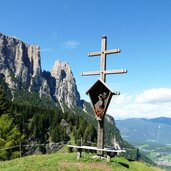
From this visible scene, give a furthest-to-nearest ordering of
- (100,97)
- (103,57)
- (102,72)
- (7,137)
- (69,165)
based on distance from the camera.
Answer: (7,137) → (103,57) → (102,72) → (100,97) → (69,165)

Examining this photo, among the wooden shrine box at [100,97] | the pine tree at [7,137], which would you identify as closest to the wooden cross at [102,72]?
the wooden shrine box at [100,97]

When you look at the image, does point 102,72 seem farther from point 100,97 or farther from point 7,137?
point 7,137

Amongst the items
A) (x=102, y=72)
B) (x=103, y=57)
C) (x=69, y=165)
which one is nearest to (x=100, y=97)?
(x=102, y=72)

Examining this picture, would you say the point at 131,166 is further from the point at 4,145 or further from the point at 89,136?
the point at 89,136

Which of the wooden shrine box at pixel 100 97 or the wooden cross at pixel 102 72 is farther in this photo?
the wooden shrine box at pixel 100 97

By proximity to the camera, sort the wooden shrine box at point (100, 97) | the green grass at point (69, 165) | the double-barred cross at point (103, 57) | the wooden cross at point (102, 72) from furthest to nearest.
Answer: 1. the double-barred cross at point (103, 57)
2. the wooden shrine box at point (100, 97)
3. the wooden cross at point (102, 72)
4. the green grass at point (69, 165)

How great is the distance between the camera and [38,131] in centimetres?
19112

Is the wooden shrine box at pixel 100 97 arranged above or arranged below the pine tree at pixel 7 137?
above

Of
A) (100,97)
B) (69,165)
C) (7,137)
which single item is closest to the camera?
(69,165)

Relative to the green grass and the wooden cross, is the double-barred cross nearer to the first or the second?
the wooden cross

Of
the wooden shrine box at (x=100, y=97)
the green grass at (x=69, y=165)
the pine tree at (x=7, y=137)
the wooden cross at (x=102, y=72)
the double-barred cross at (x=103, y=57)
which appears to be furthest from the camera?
the pine tree at (x=7, y=137)

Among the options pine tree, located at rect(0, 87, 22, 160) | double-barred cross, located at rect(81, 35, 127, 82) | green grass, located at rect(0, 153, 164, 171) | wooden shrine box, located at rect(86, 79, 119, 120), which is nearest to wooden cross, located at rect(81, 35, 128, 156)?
double-barred cross, located at rect(81, 35, 127, 82)

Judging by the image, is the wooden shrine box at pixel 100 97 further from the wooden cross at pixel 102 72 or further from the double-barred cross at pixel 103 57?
the double-barred cross at pixel 103 57

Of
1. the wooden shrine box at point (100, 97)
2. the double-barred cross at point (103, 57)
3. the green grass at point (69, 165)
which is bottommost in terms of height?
the green grass at point (69, 165)
